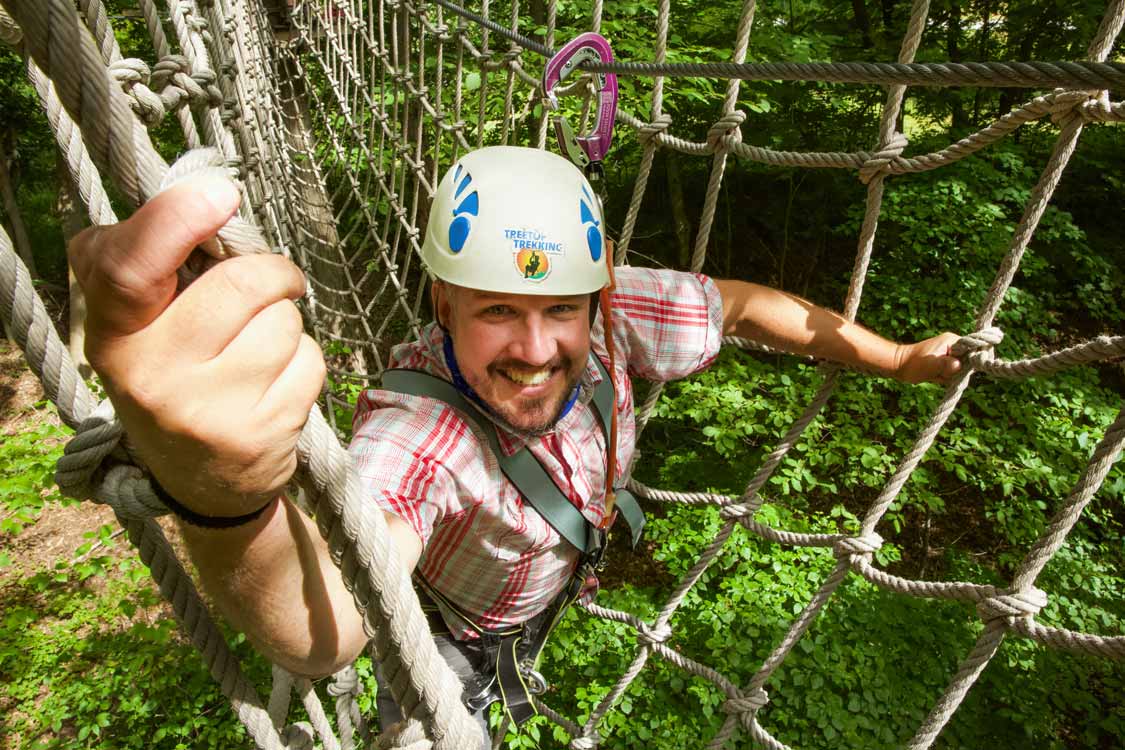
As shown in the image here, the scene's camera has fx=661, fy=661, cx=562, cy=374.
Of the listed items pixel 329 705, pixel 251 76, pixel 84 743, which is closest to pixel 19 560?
pixel 84 743

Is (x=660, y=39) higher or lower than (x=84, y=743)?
higher

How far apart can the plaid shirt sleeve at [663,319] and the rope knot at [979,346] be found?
48 centimetres

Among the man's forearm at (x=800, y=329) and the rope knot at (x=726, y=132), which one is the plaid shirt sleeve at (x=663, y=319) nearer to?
the man's forearm at (x=800, y=329)

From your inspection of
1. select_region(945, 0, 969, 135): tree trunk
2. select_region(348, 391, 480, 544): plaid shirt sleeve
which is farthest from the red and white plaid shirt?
select_region(945, 0, 969, 135): tree trunk

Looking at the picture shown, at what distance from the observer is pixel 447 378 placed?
118cm

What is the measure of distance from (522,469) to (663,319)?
501 millimetres

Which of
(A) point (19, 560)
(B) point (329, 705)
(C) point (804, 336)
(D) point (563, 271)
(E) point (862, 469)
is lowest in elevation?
(A) point (19, 560)

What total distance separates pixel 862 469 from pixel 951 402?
203cm

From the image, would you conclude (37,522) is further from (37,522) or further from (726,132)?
(726,132)

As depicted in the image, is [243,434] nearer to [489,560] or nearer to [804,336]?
[489,560]

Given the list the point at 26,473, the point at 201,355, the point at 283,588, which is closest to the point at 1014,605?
the point at 283,588

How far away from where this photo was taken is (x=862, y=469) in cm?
309

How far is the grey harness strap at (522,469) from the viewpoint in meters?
1.14

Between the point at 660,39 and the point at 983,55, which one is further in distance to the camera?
the point at 983,55
